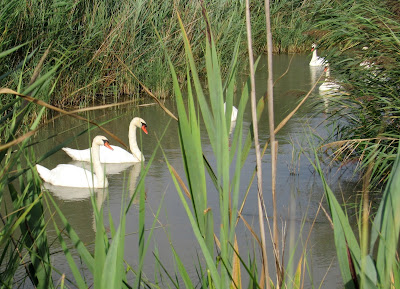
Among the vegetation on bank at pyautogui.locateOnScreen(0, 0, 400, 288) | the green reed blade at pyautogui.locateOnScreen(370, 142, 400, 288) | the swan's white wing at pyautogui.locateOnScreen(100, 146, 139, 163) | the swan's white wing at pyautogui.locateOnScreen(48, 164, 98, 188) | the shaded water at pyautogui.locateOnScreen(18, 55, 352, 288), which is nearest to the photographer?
the green reed blade at pyautogui.locateOnScreen(370, 142, 400, 288)

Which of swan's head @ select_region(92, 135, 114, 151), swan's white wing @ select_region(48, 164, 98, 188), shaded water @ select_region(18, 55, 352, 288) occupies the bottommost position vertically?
shaded water @ select_region(18, 55, 352, 288)

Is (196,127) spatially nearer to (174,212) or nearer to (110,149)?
(174,212)

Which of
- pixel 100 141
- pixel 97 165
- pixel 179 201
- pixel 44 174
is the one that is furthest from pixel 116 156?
pixel 179 201

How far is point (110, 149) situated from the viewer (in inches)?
289

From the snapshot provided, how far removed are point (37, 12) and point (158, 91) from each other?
2565 millimetres

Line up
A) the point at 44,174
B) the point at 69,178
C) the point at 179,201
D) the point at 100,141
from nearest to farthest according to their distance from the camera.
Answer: the point at 179,201 → the point at 69,178 → the point at 44,174 → the point at 100,141

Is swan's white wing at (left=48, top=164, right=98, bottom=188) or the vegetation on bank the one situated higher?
the vegetation on bank

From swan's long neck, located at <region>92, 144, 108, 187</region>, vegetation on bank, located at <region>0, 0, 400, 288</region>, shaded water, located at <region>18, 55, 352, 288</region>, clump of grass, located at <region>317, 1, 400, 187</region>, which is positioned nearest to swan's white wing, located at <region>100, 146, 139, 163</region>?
shaded water, located at <region>18, 55, 352, 288</region>

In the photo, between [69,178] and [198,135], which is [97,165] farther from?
[198,135]

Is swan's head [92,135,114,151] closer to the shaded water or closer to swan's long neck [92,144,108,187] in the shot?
swan's long neck [92,144,108,187]

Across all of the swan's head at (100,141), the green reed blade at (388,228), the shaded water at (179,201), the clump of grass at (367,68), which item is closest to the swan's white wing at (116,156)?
the shaded water at (179,201)

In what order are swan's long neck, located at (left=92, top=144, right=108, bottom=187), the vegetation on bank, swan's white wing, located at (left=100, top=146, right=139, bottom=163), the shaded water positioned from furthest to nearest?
swan's white wing, located at (left=100, top=146, right=139, bottom=163)
swan's long neck, located at (left=92, top=144, right=108, bottom=187)
the shaded water
the vegetation on bank

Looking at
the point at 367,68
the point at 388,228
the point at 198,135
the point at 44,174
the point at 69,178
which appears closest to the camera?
the point at 388,228

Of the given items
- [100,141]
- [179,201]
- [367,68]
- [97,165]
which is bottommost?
[179,201]
